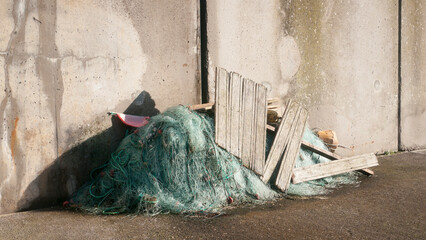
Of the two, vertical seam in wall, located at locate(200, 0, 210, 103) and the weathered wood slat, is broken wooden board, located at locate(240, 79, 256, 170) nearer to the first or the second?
the weathered wood slat

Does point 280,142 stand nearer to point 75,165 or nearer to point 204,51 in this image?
point 204,51

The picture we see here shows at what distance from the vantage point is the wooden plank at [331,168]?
473 centimetres

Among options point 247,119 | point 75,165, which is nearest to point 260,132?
point 247,119

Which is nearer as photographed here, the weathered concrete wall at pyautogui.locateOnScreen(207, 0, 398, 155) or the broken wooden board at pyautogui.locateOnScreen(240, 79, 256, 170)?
the broken wooden board at pyautogui.locateOnScreen(240, 79, 256, 170)

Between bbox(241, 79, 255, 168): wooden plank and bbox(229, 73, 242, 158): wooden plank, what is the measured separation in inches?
2.0

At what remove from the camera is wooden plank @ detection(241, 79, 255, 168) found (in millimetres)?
4375

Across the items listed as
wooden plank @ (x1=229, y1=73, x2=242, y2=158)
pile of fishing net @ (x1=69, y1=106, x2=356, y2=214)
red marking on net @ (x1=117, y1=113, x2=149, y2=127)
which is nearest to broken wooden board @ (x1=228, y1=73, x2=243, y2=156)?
wooden plank @ (x1=229, y1=73, x2=242, y2=158)

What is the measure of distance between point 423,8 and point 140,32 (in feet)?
15.0

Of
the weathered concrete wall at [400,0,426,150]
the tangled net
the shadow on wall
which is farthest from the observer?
the weathered concrete wall at [400,0,426,150]

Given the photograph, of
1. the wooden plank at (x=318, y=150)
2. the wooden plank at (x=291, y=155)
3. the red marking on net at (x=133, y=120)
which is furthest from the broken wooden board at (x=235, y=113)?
the wooden plank at (x=318, y=150)

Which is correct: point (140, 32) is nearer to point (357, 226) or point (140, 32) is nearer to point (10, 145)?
point (10, 145)

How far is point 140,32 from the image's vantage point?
4.58 metres

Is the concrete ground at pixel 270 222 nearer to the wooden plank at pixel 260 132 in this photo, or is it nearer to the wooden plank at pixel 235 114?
the wooden plank at pixel 260 132

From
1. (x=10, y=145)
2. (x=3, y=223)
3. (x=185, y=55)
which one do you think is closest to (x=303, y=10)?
(x=185, y=55)
